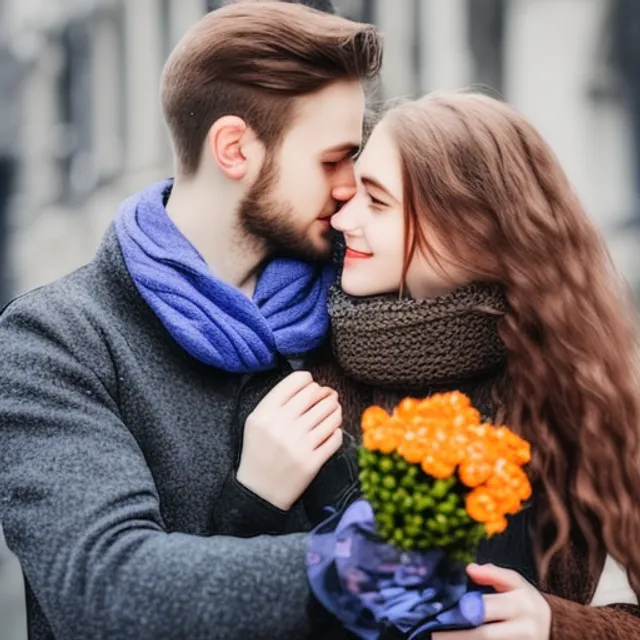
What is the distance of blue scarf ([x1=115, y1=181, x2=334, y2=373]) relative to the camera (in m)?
2.30

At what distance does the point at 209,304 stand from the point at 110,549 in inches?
21.0

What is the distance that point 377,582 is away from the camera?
76.5 inches

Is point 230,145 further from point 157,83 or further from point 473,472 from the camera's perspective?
point 157,83

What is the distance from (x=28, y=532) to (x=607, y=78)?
26.1ft

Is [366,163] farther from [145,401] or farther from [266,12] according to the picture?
[145,401]

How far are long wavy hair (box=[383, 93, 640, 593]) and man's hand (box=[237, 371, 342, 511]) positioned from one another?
337 mm

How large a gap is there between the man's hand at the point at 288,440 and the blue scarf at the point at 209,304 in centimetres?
12

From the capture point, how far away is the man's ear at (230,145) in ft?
8.09

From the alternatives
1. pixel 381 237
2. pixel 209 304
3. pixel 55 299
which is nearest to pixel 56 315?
pixel 55 299

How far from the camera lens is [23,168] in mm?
14727

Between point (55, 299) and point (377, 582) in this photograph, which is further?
point (55, 299)

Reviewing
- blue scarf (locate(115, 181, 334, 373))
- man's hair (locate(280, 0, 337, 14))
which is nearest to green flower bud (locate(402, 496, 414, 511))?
blue scarf (locate(115, 181, 334, 373))

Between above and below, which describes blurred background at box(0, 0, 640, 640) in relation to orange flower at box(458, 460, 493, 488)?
below

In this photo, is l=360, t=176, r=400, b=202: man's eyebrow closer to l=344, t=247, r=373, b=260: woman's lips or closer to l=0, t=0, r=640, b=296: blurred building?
l=344, t=247, r=373, b=260: woman's lips
